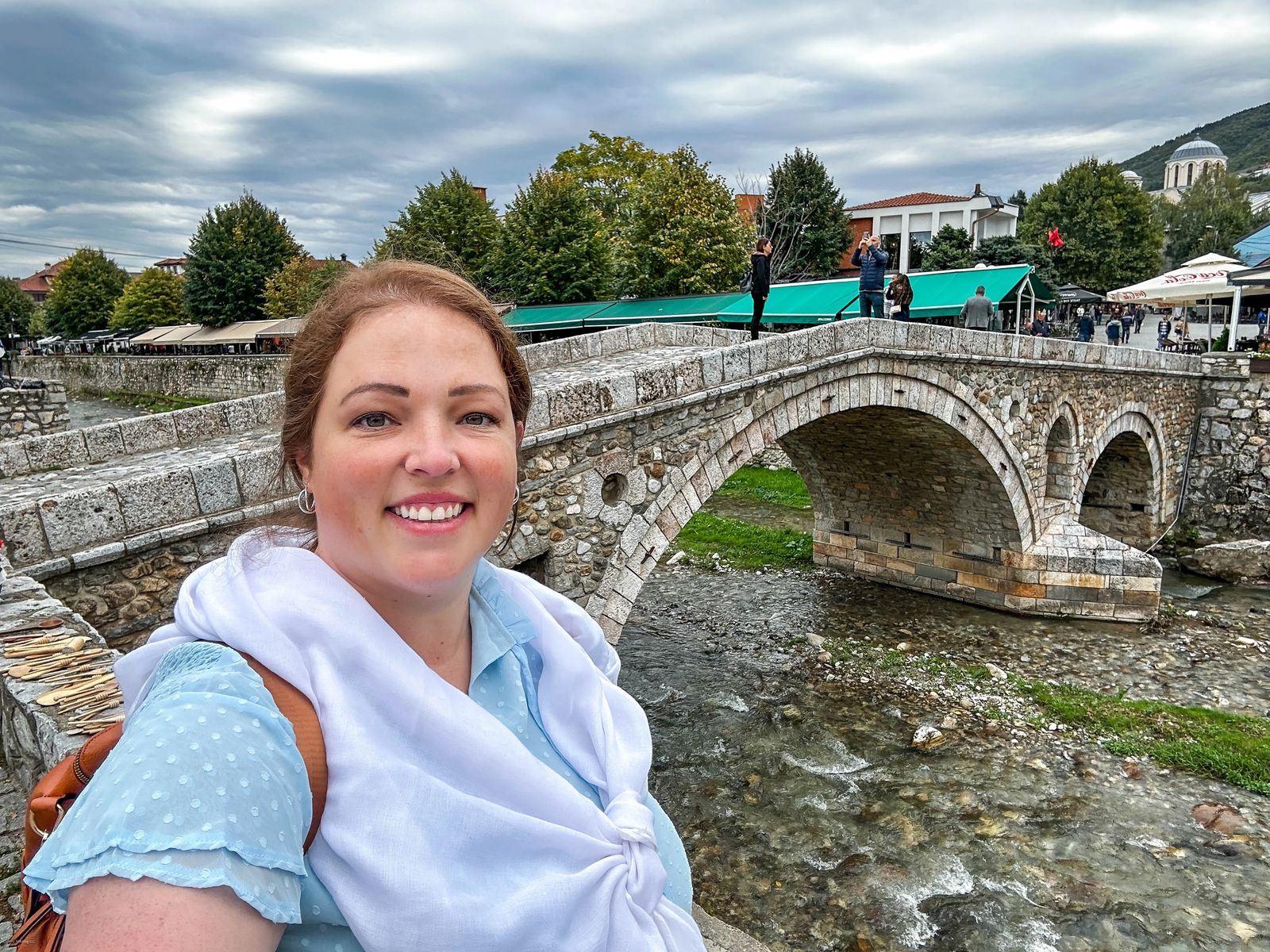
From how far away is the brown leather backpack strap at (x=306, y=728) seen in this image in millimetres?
906

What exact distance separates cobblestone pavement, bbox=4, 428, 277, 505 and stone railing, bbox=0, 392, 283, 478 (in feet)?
0.38

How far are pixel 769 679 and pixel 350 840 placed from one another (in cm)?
906

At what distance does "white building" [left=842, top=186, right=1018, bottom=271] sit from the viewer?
3459 cm

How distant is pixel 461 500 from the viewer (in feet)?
3.78

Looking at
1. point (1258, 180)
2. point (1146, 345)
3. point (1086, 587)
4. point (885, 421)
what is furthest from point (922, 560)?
point (1258, 180)

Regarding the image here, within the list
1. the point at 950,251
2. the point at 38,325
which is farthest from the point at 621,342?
the point at 38,325

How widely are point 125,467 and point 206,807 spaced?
5.98 meters

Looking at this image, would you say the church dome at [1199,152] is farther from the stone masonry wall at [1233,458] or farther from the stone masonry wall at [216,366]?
the stone masonry wall at [216,366]

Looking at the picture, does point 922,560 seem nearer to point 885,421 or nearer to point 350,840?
point 885,421

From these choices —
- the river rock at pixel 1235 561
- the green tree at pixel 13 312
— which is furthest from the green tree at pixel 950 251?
the green tree at pixel 13 312

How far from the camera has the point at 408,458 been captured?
1.11 meters

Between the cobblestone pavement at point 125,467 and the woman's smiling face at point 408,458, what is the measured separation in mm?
4213

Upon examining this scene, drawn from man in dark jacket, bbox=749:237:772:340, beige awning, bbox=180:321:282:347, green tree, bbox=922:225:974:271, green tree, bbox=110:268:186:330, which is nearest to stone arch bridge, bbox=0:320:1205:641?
man in dark jacket, bbox=749:237:772:340

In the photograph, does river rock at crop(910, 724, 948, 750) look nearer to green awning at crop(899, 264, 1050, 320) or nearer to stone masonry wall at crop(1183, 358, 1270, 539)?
green awning at crop(899, 264, 1050, 320)
